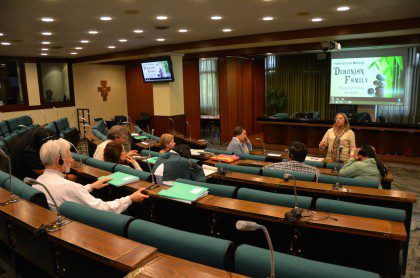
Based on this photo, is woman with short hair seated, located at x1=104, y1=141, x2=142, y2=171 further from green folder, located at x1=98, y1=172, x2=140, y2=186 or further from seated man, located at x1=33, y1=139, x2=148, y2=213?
seated man, located at x1=33, y1=139, x2=148, y2=213

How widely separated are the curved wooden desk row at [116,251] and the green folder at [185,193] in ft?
2.34

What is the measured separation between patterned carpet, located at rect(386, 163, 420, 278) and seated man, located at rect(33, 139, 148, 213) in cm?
269

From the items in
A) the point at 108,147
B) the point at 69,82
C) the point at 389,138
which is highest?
the point at 69,82

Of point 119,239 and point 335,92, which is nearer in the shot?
point 119,239

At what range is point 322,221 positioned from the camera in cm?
219

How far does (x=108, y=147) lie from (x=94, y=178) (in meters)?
0.60

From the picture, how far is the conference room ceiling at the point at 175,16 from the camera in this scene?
4586 mm

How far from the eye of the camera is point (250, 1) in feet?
14.9

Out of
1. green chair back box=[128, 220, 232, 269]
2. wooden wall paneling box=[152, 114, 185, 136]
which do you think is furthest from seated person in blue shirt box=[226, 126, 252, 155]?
wooden wall paneling box=[152, 114, 185, 136]

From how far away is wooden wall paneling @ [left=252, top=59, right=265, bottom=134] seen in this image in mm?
12023

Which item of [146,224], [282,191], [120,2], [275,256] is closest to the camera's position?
[275,256]

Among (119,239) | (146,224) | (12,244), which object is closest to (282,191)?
(146,224)

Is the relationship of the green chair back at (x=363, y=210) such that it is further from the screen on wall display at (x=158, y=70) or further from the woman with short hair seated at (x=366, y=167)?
the screen on wall display at (x=158, y=70)

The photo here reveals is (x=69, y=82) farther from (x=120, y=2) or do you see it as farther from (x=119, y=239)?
(x=119, y=239)
